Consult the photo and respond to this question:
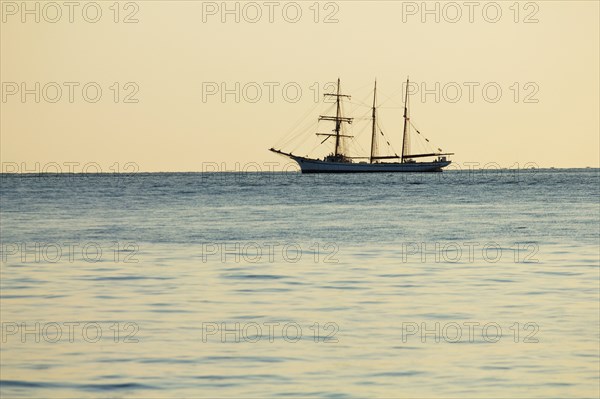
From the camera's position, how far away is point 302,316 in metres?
19.2

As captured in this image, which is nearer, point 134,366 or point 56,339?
point 134,366

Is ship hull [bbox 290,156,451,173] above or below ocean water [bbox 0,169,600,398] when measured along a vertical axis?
above

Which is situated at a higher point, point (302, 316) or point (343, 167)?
point (343, 167)

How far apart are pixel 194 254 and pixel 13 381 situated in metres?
18.0

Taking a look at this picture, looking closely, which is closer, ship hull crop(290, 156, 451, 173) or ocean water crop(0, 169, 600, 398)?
ocean water crop(0, 169, 600, 398)

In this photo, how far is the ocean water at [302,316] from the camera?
14.2m

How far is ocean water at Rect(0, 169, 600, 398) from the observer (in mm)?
14156

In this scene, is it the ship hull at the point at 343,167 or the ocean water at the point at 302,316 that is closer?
the ocean water at the point at 302,316

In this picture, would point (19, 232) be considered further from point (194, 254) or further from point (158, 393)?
point (158, 393)

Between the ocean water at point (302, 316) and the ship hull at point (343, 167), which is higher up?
the ship hull at point (343, 167)

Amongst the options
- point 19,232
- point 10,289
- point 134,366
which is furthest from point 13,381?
point 19,232

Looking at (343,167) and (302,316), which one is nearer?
(302,316)

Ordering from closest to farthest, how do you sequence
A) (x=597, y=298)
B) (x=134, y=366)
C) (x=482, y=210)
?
(x=134, y=366)
(x=597, y=298)
(x=482, y=210)

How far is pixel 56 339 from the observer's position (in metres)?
16.9
